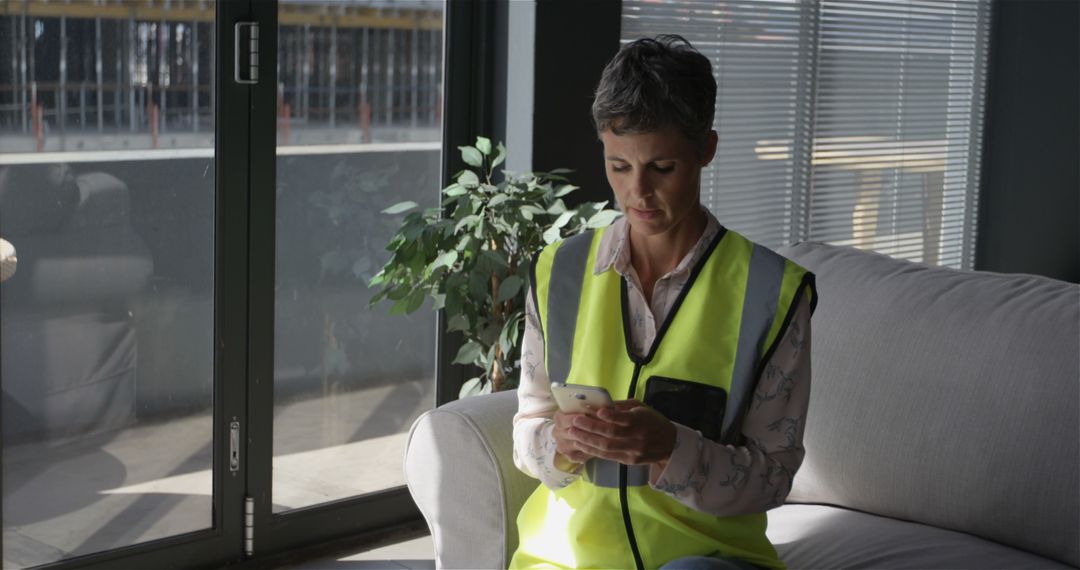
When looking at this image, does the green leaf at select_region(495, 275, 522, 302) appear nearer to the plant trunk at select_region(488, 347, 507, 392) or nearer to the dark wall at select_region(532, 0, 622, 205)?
the plant trunk at select_region(488, 347, 507, 392)

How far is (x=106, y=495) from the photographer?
2951mm

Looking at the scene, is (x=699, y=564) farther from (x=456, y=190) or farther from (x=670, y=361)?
(x=456, y=190)

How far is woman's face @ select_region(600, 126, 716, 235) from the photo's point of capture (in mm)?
1603

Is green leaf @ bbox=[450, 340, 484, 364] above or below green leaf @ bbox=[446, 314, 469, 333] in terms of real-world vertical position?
below

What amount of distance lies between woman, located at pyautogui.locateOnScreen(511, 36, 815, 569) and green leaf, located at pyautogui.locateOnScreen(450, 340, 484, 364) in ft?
4.13

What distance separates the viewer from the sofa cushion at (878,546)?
77.7 inches

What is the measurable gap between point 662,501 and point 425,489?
466mm

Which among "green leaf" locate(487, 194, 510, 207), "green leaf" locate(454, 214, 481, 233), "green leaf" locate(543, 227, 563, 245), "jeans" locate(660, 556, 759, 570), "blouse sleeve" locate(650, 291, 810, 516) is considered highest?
"green leaf" locate(487, 194, 510, 207)

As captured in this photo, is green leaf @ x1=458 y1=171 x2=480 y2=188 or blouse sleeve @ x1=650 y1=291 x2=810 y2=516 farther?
green leaf @ x1=458 y1=171 x2=480 y2=188

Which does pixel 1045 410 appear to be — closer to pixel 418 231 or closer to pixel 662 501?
pixel 662 501

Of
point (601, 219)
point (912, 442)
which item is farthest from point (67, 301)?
point (912, 442)

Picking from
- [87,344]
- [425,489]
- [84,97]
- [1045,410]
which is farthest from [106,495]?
[1045,410]

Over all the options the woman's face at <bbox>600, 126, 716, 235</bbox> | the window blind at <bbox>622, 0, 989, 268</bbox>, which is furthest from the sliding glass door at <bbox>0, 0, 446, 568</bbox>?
the woman's face at <bbox>600, 126, 716, 235</bbox>

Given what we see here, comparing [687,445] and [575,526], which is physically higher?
[687,445]
